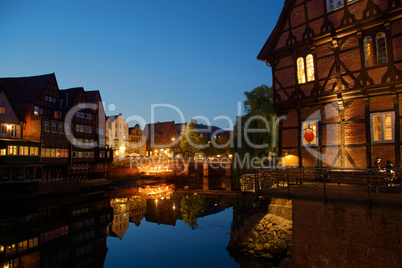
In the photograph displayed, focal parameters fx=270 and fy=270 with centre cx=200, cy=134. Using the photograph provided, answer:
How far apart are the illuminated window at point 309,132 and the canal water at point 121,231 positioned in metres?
8.00

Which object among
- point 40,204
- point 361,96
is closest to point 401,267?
point 361,96

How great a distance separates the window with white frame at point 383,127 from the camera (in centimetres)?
1385

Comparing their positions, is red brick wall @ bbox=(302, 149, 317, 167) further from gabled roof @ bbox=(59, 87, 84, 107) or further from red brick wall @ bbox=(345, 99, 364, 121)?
gabled roof @ bbox=(59, 87, 84, 107)

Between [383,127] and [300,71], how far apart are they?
19.7ft

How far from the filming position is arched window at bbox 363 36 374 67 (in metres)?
14.6

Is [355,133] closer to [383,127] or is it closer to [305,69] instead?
[383,127]

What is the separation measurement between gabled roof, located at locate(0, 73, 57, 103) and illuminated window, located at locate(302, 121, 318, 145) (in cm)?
3622

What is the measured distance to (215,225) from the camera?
21609 mm

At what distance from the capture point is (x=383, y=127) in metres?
14.1

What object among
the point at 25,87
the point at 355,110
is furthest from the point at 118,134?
the point at 355,110

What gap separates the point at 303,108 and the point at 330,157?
11.6 ft

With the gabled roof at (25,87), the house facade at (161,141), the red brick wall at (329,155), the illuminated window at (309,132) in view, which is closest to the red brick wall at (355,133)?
the red brick wall at (329,155)

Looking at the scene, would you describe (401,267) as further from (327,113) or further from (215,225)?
(215,225)

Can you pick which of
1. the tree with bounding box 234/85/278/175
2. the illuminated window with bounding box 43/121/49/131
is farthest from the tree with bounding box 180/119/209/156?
the illuminated window with bounding box 43/121/49/131
